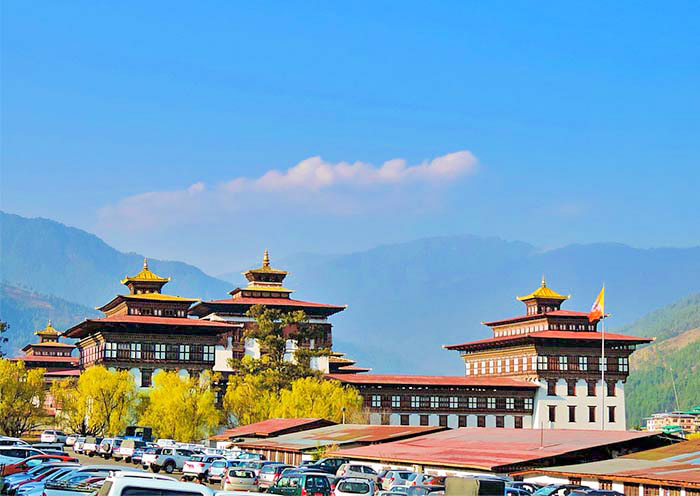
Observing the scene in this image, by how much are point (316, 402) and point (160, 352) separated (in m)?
15.3

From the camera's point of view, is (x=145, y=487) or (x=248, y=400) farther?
(x=248, y=400)

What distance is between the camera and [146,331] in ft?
→ 375

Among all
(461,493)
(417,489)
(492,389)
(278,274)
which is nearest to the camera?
(461,493)

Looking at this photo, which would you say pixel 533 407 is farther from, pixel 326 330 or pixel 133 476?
pixel 133 476

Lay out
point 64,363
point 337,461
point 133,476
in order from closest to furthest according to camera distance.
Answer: point 133,476 → point 337,461 → point 64,363

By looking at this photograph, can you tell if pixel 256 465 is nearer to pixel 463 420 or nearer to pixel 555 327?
pixel 463 420

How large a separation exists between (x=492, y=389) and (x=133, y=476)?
104 meters

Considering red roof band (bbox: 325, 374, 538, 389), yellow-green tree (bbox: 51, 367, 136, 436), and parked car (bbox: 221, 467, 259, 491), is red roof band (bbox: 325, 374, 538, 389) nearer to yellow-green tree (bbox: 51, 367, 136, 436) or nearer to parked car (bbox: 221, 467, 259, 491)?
yellow-green tree (bbox: 51, 367, 136, 436)

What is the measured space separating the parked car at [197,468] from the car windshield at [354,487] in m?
18.4

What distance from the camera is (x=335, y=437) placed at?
79062 millimetres

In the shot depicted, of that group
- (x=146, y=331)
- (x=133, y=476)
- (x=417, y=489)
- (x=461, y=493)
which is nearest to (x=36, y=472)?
(x=417, y=489)

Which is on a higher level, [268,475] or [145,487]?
[145,487]

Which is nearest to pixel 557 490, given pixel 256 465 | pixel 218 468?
pixel 256 465

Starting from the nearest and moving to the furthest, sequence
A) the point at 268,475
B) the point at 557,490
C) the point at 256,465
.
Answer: the point at 557,490 → the point at 268,475 → the point at 256,465
